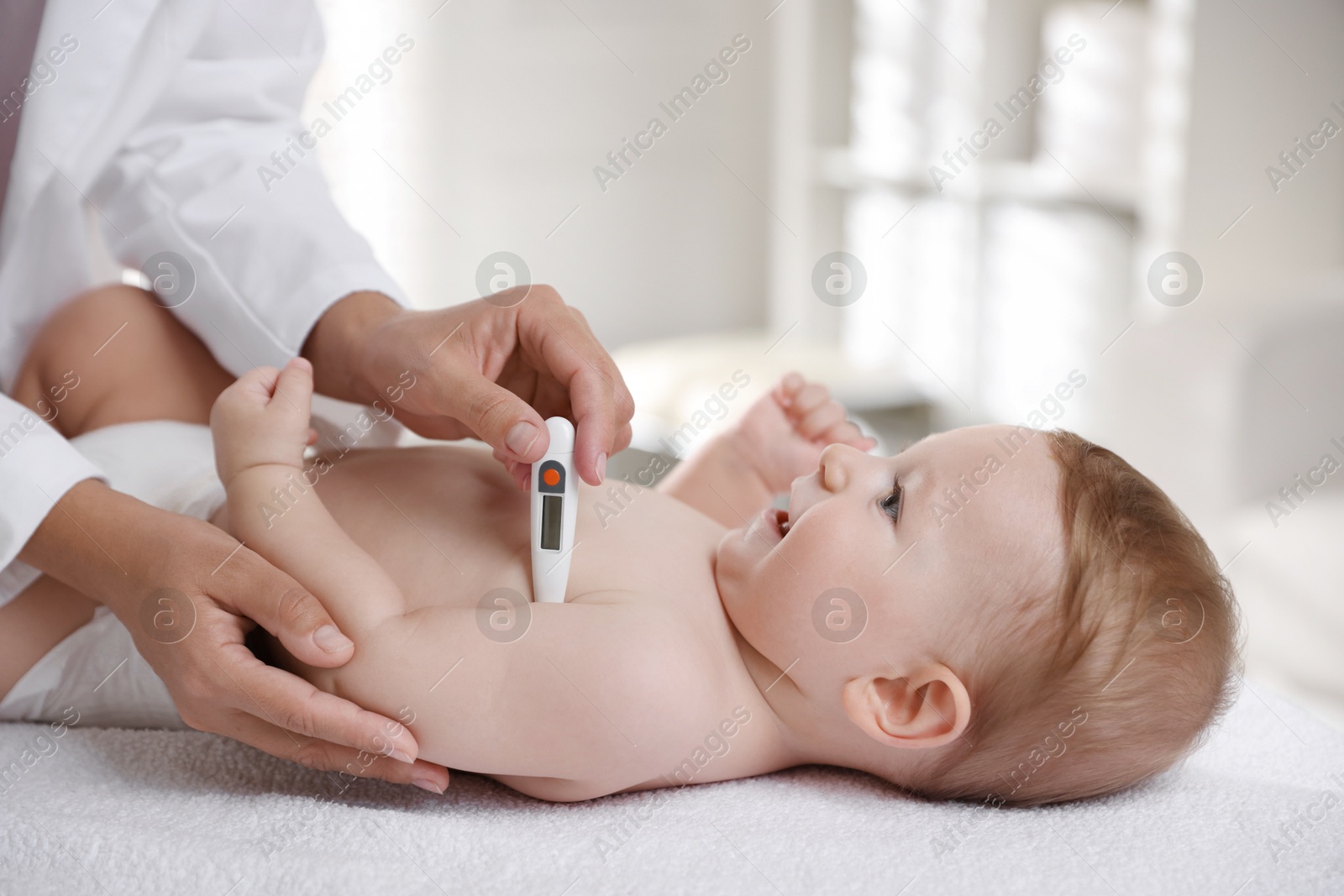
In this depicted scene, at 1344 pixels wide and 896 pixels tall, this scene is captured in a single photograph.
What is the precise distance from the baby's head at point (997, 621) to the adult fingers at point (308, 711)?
0.28 metres

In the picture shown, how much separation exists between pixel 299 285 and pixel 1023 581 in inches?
26.1

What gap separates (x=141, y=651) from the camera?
0.71 metres

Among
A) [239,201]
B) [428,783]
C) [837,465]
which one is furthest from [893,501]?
[239,201]

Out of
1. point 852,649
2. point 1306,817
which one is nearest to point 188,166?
point 852,649

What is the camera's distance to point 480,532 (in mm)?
818

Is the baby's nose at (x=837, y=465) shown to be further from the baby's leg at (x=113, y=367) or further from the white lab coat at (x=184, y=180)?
the baby's leg at (x=113, y=367)

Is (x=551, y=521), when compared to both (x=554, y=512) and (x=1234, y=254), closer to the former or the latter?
(x=554, y=512)

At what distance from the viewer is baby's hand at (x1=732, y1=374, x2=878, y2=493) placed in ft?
3.56

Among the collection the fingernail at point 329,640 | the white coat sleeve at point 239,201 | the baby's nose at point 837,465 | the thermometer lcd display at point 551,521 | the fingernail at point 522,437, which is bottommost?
the fingernail at point 329,640

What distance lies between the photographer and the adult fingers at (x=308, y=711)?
67 cm

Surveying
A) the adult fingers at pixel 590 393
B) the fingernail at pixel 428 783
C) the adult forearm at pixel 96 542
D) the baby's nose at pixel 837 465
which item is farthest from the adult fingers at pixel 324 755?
the baby's nose at pixel 837 465

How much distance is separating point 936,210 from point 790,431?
1.89 m

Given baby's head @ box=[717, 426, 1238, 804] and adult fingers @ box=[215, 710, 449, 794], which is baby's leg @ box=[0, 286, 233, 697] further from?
baby's head @ box=[717, 426, 1238, 804]

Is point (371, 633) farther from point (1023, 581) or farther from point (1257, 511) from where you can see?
point (1257, 511)
